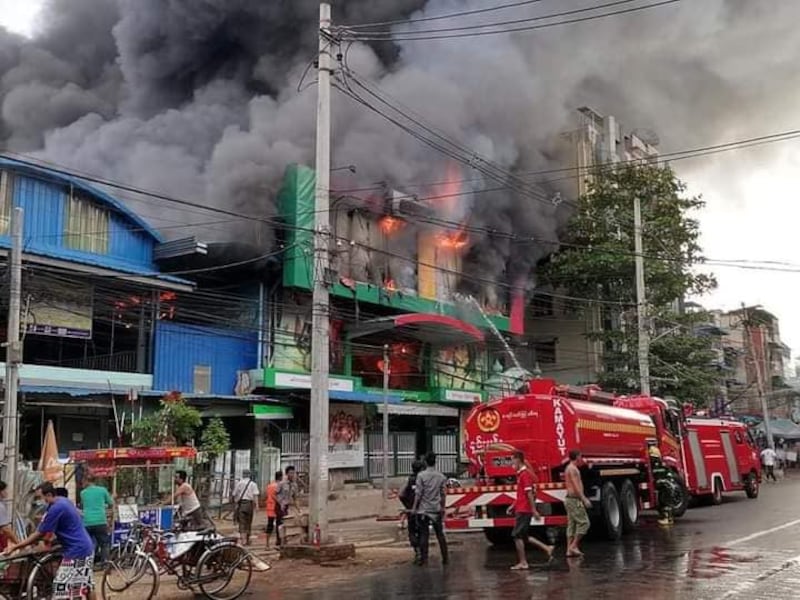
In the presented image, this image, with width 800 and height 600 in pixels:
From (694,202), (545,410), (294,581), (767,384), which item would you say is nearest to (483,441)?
(545,410)

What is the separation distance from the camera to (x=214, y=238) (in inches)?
928

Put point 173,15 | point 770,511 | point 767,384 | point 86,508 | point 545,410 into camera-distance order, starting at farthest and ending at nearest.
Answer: point 767,384 → point 173,15 → point 770,511 → point 545,410 → point 86,508

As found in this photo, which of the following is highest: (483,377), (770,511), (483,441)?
(483,377)

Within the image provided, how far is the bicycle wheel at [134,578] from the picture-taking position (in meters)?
9.02

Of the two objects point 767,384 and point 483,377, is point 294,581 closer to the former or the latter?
point 483,377

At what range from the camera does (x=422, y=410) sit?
92.8 ft

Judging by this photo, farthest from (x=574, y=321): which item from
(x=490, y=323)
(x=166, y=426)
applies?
(x=166, y=426)

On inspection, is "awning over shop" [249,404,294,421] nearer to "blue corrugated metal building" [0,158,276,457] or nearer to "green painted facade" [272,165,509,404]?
"blue corrugated metal building" [0,158,276,457]

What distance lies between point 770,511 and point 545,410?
333 inches

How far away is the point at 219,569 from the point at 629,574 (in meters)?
4.96

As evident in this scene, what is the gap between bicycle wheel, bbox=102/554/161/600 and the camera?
9.02 meters

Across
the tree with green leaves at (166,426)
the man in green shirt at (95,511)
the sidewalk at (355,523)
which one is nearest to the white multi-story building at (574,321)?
the sidewalk at (355,523)

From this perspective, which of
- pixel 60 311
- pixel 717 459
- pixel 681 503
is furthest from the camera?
pixel 717 459

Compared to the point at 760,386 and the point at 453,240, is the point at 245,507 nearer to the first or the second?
the point at 453,240
